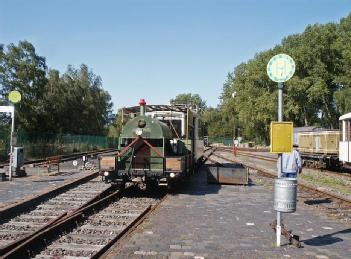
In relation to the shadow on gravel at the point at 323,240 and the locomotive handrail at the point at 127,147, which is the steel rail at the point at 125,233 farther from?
the shadow on gravel at the point at 323,240

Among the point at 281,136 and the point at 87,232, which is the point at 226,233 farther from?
the point at 87,232

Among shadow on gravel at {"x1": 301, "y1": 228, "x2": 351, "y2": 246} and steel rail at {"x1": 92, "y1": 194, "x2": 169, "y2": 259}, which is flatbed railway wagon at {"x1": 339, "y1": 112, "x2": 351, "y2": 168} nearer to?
steel rail at {"x1": 92, "y1": 194, "x2": 169, "y2": 259}

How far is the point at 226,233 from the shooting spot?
28.2 ft

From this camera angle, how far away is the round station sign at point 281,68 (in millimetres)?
8242

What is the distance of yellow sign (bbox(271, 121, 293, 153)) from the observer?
310 inches

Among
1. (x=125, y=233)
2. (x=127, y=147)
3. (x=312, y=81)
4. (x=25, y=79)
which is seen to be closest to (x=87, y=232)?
(x=125, y=233)

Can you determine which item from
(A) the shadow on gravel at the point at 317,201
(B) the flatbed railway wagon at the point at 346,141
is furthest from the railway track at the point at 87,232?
(B) the flatbed railway wagon at the point at 346,141

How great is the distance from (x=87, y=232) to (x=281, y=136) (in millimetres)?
4118

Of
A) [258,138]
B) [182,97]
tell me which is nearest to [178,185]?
[258,138]

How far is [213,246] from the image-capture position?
24.8 ft

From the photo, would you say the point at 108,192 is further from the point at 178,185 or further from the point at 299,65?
the point at 299,65

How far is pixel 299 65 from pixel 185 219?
6280 cm

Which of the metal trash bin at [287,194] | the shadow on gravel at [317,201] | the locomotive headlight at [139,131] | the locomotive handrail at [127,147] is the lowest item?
the shadow on gravel at [317,201]

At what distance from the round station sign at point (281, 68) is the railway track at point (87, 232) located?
4.09 metres
